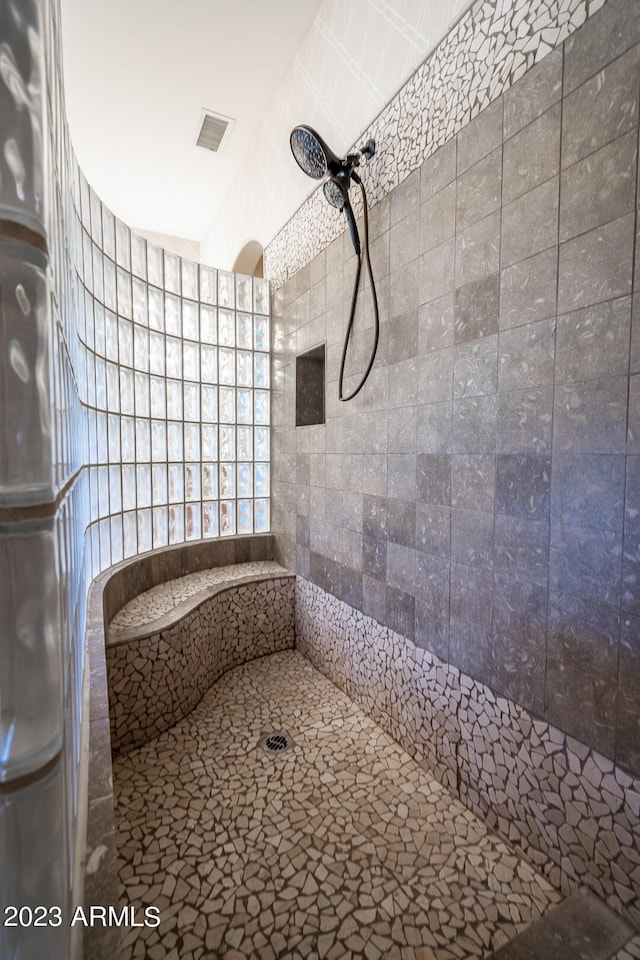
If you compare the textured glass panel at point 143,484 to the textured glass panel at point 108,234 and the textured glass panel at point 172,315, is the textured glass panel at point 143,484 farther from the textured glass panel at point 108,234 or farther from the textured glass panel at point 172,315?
the textured glass panel at point 108,234

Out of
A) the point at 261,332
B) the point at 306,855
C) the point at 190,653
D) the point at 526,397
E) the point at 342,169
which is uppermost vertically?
the point at 342,169

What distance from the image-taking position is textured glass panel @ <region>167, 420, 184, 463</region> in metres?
2.52

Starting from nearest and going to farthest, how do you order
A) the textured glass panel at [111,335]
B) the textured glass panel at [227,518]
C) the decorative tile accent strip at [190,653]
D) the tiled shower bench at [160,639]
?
1. the tiled shower bench at [160,639]
2. the decorative tile accent strip at [190,653]
3. the textured glass panel at [111,335]
4. the textured glass panel at [227,518]

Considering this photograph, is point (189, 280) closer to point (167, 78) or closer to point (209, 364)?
point (209, 364)

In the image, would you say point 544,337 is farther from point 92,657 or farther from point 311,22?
point 311,22

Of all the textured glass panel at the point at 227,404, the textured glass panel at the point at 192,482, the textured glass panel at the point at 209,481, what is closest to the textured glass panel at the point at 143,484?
the textured glass panel at the point at 192,482

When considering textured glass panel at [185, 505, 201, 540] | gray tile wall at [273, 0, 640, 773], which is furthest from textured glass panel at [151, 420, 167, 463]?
gray tile wall at [273, 0, 640, 773]

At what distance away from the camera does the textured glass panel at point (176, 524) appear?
8.40ft

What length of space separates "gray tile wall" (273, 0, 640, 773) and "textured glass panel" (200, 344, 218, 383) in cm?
121

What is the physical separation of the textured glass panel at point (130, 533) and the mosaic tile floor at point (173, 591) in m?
0.24

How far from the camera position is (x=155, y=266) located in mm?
2422

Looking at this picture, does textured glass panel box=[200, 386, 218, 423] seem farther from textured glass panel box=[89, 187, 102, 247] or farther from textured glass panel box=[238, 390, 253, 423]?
textured glass panel box=[89, 187, 102, 247]

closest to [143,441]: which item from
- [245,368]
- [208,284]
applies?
[245,368]

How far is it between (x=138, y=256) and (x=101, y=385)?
0.88 m
